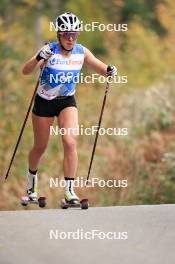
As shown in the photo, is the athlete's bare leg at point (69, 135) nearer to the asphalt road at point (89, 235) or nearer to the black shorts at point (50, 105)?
the black shorts at point (50, 105)

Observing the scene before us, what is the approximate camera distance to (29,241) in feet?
23.5

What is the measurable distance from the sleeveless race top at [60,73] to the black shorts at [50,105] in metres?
0.04

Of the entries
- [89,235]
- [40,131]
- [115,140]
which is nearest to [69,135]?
[40,131]

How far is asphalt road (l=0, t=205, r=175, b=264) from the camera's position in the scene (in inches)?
272

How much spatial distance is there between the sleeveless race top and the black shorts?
0.04m

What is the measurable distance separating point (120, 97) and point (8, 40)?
183 inches

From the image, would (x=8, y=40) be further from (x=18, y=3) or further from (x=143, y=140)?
(x=143, y=140)

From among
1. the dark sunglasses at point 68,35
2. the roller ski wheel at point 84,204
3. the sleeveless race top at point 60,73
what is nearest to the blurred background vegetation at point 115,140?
the roller ski wheel at point 84,204

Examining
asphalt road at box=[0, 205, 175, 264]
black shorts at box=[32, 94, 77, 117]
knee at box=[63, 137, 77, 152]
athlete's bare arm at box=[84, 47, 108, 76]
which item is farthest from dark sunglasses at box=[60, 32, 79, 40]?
asphalt road at box=[0, 205, 175, 264]

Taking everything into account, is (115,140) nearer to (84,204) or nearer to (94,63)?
(84,204)

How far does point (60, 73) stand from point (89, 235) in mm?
1253

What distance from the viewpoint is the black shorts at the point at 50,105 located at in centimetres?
729

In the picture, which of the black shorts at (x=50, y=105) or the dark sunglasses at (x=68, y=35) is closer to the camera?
the dark sunglasses at (x=68, y=35)

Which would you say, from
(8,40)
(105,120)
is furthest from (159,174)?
(8,40)
